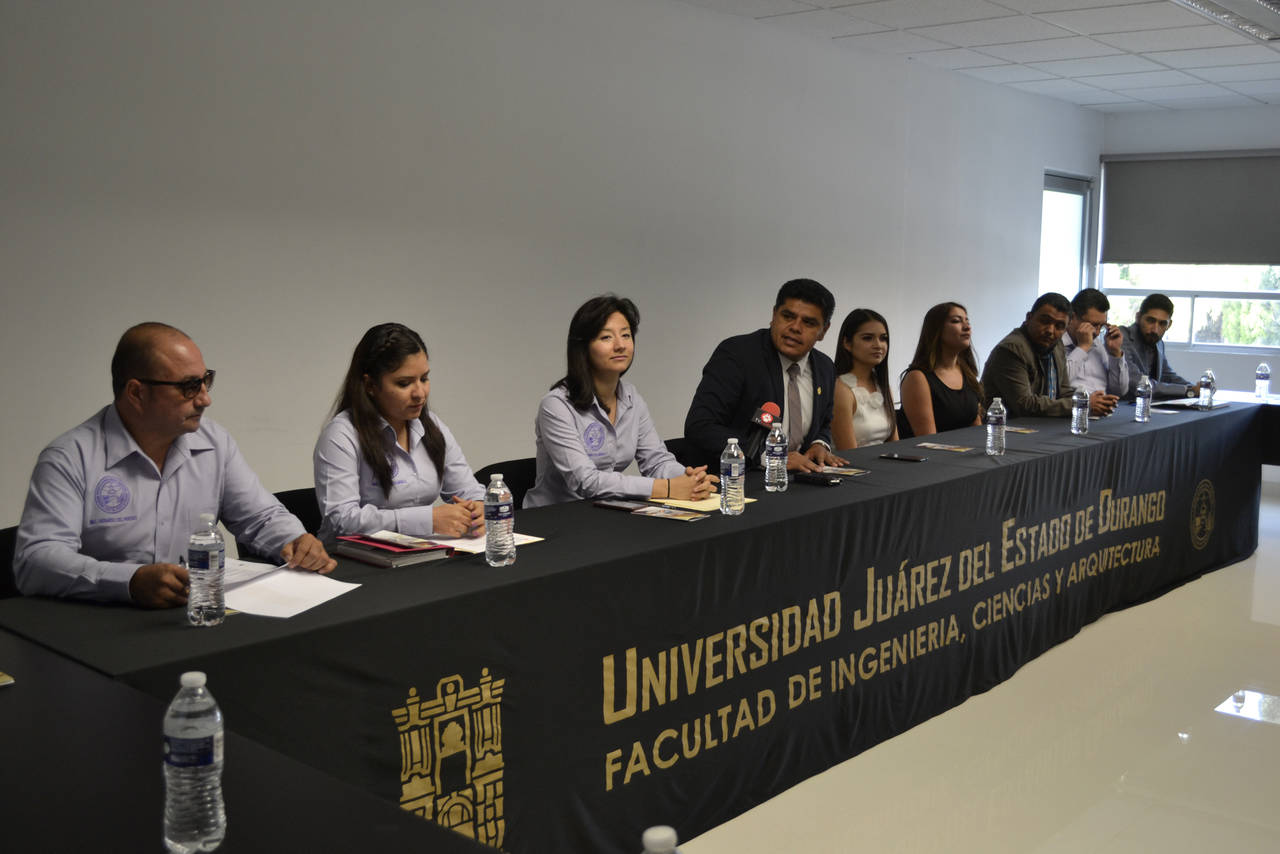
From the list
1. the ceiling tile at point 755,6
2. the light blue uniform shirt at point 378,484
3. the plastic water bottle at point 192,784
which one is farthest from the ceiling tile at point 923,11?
the plastic water bottle at point 192,784

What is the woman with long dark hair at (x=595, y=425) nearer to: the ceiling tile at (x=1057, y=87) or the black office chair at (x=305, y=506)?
the black office chair at (x=305, y=506)

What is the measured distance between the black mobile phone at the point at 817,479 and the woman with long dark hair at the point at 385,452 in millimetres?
1055

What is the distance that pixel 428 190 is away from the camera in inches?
183

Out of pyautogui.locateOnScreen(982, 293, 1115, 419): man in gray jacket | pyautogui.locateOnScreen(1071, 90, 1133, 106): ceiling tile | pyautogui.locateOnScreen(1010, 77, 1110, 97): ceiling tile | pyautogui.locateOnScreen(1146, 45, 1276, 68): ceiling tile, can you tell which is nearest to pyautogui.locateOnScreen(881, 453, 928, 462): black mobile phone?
pyautogui.locateOnScreen(982, 293, 1115, 419): man in gray jacket

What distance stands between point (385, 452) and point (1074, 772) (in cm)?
198

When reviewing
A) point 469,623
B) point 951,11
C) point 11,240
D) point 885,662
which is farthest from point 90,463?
point 951,11

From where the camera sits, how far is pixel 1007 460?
12.1 feet

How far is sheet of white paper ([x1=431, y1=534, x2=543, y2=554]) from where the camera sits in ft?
7.65

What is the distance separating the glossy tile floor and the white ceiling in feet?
10.8

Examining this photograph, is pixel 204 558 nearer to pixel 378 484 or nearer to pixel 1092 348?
pixel 378 484

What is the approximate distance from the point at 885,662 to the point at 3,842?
7.88 feet

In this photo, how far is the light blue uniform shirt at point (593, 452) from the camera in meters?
3.02

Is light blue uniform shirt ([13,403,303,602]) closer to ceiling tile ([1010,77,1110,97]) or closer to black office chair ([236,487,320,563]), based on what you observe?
black office chair ([236,487,320,563])

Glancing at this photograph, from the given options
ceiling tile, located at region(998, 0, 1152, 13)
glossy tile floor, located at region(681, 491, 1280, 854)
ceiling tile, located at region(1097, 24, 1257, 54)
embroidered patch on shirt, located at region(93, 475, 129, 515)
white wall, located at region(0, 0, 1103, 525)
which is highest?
ceiling tile, located at region(1097, 24, 1257, 54)
